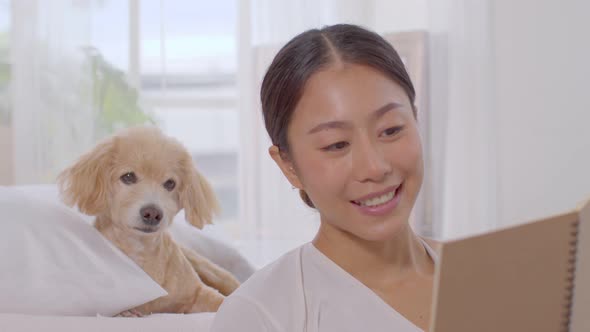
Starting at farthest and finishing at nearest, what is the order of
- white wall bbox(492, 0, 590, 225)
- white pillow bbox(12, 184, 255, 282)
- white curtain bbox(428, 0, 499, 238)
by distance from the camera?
white wall bbox(492, 0, 590, 225) → white curtain bbox(428, 0, 499, 238) → white pillow bbox(12, 184, 255, 282)

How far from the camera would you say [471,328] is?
0.61 metres

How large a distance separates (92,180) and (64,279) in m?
0.20

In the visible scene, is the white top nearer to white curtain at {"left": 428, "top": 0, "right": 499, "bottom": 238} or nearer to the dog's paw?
the dog's paw

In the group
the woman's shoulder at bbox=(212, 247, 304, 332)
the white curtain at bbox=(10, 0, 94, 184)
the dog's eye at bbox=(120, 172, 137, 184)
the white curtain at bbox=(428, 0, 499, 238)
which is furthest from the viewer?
the white curtain at bbox=(428, 0, 499, 238)

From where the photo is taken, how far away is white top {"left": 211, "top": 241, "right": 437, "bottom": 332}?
41.0 inches

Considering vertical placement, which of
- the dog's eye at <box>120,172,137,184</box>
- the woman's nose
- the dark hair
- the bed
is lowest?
the bed

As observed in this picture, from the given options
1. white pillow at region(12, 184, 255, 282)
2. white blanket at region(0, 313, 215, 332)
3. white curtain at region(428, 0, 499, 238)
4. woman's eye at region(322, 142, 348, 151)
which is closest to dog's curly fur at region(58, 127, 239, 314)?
white blanket at region(0, 313, 215, 332)

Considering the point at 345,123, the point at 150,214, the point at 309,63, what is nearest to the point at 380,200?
the point at 345,123

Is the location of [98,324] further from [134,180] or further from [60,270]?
[134,180]

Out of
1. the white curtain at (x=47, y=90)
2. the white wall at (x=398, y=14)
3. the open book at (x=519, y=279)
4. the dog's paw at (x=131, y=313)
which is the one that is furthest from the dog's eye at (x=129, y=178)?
the white wall at (x=398, y=14)

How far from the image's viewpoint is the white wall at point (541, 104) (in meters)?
4.02

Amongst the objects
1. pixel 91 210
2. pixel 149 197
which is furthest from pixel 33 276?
pixel 149 197

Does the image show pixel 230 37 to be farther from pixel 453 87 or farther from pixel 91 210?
pixel 91 210

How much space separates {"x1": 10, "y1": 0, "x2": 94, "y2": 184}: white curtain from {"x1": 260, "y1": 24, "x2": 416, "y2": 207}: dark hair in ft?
8.64
